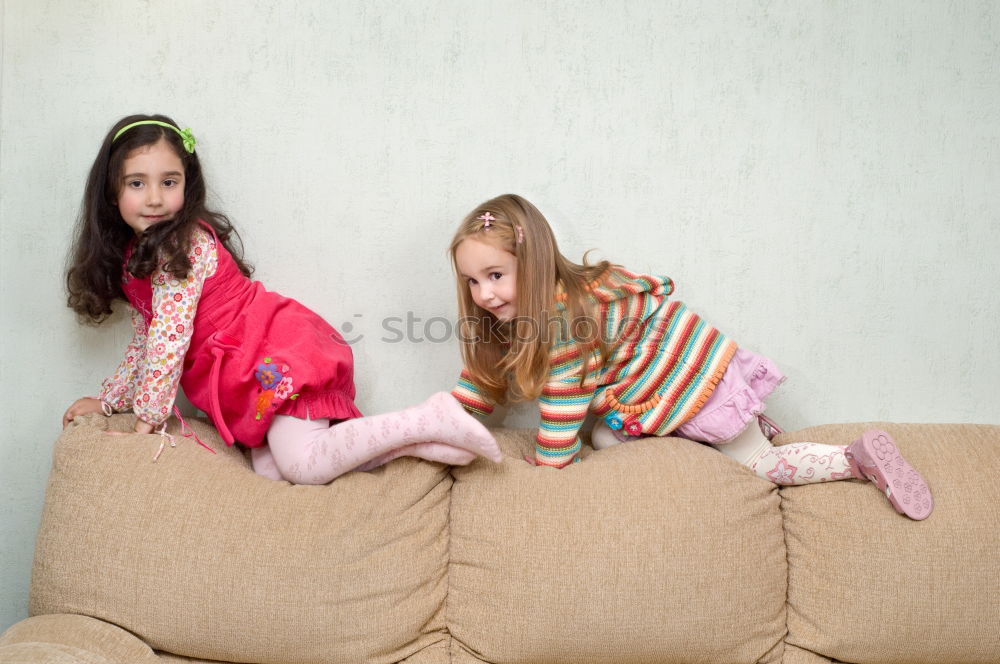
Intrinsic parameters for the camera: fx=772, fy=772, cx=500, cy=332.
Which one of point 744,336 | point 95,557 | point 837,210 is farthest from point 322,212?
point 837,210

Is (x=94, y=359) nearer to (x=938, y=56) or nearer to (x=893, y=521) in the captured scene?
(x=893, y=521)

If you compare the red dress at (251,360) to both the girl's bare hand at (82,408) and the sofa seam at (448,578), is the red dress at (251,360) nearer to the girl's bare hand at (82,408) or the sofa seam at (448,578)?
the girl's bare hand at (82,408)

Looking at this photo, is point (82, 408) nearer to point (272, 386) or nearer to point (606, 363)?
point (272, 386)

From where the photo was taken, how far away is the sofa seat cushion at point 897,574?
59.4 inches

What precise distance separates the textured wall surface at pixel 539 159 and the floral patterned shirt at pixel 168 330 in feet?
0.62

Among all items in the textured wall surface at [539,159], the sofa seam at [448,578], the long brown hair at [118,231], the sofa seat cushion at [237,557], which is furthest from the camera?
the textured wall surface at [539,159]

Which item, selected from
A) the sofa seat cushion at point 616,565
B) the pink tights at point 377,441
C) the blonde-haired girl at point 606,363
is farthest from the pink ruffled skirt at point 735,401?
the pink tights at point 377,441

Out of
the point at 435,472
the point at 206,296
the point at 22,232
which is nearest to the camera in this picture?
the point at 435,472

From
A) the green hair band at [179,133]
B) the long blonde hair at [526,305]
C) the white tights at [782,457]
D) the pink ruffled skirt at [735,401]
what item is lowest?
the white tights at [782,457]

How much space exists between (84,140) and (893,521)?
197 cm

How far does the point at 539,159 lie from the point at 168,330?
918 millimetres

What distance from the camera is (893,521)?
1554mm

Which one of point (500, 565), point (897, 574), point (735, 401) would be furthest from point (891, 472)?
point (500, 565)

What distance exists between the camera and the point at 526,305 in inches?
63.3
